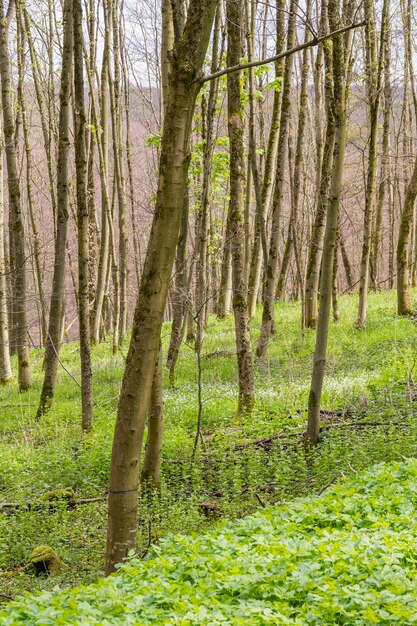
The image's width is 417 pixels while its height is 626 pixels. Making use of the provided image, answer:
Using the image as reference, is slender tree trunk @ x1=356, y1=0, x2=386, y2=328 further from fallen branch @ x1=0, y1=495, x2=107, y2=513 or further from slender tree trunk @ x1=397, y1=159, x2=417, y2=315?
fallen branch @ x1=0, y1=495, x2=107, y2=513

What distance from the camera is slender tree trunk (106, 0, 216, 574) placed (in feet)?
16.0

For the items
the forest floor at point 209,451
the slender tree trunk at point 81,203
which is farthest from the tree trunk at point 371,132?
the slender tree trunk at point 81,203

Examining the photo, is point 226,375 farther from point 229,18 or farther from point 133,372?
point 133,372

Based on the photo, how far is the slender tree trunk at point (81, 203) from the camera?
10.3 metres

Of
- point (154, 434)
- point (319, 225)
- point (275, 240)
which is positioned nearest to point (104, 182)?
point (275, 240)

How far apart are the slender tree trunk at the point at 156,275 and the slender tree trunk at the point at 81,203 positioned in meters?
5.65

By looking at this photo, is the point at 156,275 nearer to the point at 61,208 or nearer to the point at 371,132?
the point at 61,208

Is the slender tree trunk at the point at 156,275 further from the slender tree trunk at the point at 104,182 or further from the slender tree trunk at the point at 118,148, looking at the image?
the slender tree trunk at the point at 118,148

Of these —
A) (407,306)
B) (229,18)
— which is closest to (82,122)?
(229,18)

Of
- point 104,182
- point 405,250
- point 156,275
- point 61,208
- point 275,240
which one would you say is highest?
point 104,182

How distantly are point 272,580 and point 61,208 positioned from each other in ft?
31.5

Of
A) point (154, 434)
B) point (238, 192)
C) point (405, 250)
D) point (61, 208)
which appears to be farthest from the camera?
point (405, 250)

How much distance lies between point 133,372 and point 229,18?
7026 millimetres

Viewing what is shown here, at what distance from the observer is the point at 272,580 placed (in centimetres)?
401
